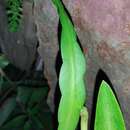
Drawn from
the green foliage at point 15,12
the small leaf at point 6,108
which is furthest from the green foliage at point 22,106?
the green foliage at point 15,12

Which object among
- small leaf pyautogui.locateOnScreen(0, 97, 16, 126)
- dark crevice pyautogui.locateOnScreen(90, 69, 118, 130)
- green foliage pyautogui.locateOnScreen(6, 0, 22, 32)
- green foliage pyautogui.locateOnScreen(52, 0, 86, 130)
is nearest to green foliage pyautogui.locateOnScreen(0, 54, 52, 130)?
small leaf pyautogui.locateOnScreen(0, 97, 16, 126)

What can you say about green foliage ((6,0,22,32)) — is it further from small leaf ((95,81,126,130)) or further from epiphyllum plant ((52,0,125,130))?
small leaf ((95,81,126,130))

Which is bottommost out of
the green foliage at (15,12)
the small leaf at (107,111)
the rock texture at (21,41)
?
the small leaf at (107,111)

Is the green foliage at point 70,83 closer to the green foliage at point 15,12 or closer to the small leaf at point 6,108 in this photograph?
the green foliage at point 15,12

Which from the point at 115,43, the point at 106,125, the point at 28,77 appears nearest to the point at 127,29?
the point at 115,43

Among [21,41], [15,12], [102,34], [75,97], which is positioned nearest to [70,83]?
[75,97]

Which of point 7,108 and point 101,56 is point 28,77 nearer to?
point 7,108

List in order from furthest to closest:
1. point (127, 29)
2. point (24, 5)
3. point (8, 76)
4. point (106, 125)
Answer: point (8, 76)
point (24, 5)
point (127, 29)
point (106, 125)
